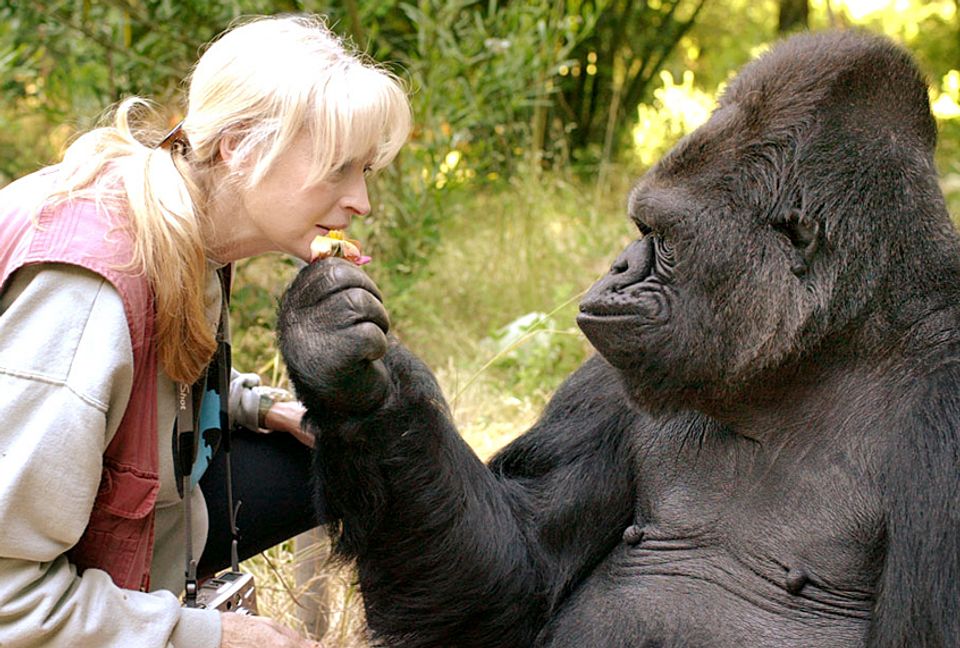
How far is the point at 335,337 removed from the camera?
7.36 ft

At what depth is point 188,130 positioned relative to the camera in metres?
2.30

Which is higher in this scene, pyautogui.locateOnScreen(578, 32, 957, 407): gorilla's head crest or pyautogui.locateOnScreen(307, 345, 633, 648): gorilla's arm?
pyautogui.locateOnScreen(578, 32, 957, 407): gorilla's head crest

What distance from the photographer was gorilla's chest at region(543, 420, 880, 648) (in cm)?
220

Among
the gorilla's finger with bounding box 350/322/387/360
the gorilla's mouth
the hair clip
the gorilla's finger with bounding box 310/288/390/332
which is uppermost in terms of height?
the hair clip

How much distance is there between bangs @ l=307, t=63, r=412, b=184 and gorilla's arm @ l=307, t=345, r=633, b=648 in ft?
1.40

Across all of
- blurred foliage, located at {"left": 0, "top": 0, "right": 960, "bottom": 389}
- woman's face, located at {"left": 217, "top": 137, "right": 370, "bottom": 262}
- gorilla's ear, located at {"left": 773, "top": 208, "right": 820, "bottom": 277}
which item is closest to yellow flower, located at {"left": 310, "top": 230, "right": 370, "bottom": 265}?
woman's face, located at {"left": 217, "top": 137, "right": 370, "bottom": 262}

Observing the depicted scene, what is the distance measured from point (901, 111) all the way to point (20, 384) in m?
1.59

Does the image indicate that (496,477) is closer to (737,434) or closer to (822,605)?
(737,434)

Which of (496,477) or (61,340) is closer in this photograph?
(61,340)

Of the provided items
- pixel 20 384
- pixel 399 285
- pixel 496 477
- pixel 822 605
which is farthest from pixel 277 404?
pixel 399 285

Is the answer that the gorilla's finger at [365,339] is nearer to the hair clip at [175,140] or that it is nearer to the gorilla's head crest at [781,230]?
the gorilla's head crest at [781,230]

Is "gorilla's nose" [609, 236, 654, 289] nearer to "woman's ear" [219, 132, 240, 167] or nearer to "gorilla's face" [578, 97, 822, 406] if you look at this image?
"gorilla's face" [578, 97, 822, 406]

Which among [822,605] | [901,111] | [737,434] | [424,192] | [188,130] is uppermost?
[901,111]

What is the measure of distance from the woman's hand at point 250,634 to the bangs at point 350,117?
0.81m
